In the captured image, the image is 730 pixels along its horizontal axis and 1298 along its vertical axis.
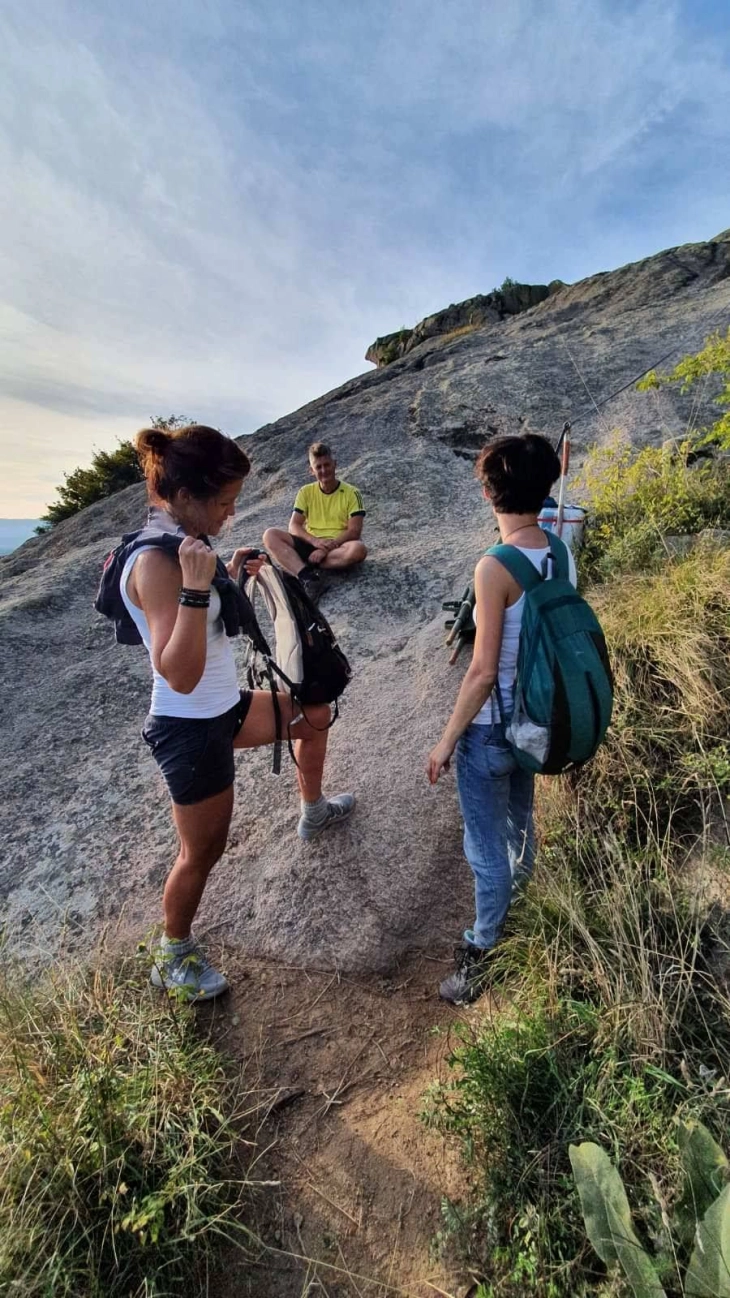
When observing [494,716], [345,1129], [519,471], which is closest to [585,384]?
[519,471]

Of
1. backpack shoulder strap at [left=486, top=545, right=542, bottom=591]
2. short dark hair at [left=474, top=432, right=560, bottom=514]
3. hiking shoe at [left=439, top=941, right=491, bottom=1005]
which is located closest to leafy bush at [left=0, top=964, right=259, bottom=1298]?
hiking shoe at [left=439, top=941, right=491, bottom=1005]

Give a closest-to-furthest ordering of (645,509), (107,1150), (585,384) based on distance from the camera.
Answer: (107,1150), (645,509), (585,384)

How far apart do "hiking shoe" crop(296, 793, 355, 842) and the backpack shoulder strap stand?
1.80 meters

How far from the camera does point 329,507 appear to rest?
584 centimetres

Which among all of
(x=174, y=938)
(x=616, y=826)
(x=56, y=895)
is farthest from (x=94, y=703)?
(x=616, y=826)

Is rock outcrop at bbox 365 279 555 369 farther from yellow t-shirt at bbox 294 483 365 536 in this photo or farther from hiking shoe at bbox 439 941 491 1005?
hiking shoe at bbox 439 941 491 1005

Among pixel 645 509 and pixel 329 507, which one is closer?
pixel 645 509

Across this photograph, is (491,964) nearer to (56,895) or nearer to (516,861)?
(516,861)

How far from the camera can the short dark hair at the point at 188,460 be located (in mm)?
2004

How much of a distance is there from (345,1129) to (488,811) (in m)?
1.17

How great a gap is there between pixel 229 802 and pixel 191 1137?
998mm

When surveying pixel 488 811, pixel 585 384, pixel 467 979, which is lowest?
pixel 467 979

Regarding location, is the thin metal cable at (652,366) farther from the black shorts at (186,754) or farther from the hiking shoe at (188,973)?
the hiking shoe at (188,973)

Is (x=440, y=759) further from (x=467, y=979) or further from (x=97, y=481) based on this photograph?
(x=97, y=481)
